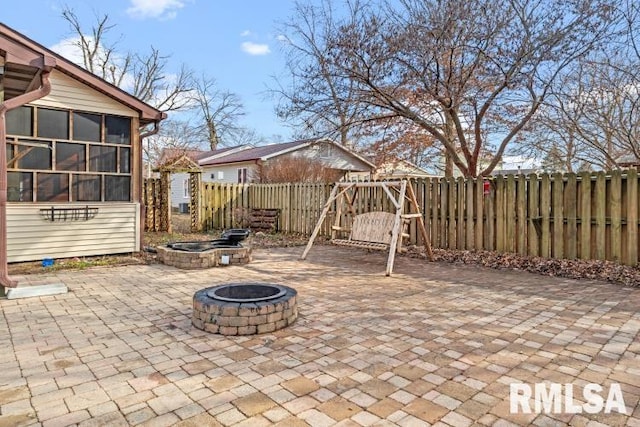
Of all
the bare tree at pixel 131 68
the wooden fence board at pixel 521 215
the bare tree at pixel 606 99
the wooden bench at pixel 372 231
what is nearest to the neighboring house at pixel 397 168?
the bare tree at pixel 606 99

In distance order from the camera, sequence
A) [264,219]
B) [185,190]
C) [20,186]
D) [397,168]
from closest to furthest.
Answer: [20,186]
[264,219]
[397,168]
[185,190]

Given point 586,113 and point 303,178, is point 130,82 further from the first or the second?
point 586,113

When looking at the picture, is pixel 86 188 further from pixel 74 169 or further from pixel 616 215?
pixel 616 215

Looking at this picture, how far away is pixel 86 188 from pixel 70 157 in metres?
0.60

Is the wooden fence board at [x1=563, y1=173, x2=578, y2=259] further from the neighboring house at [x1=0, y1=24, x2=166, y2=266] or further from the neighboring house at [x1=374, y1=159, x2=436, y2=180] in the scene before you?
the neighboring house at [x1=374, y1=159, x2=436, y2=180]

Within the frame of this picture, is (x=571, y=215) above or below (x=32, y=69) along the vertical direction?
below

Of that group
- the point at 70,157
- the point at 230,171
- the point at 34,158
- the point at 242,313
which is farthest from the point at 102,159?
the point at 230,171

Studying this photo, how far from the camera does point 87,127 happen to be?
746 cm

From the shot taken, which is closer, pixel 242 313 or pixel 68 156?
pixel 242 313

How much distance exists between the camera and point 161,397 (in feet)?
7.60

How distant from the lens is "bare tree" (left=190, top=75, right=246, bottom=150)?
33.3 meters

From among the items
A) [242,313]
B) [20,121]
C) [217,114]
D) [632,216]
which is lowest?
[242,313]

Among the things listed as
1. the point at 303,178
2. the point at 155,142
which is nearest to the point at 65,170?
the point at 303,178

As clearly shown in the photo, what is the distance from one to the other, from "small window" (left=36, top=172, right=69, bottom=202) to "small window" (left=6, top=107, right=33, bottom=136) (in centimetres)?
75
